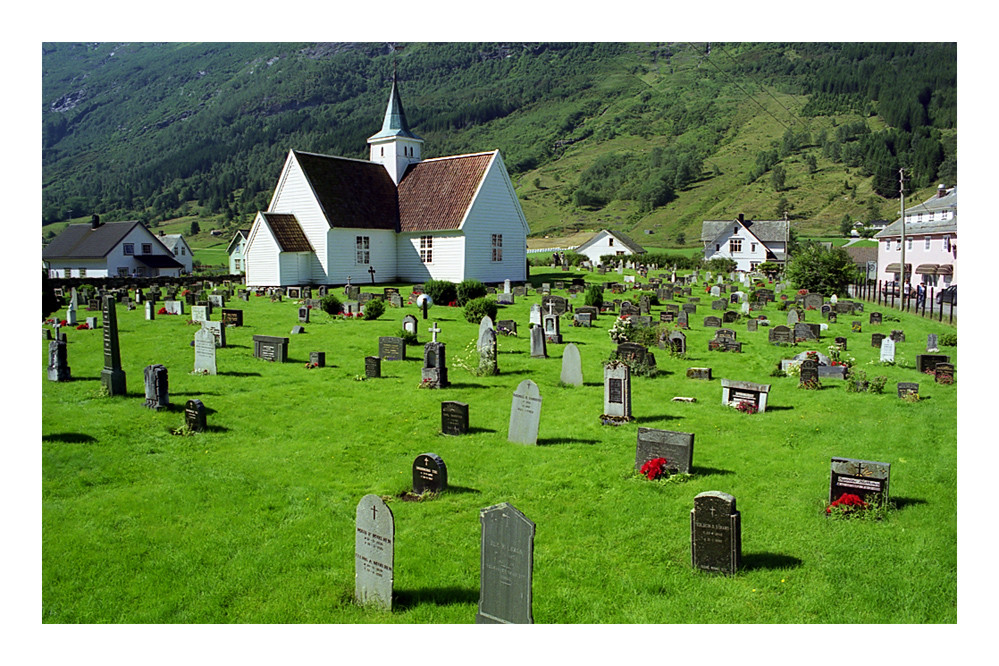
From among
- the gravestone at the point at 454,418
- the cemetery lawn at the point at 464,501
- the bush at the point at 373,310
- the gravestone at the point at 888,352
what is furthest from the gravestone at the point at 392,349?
the gravestone at the point at 888,352

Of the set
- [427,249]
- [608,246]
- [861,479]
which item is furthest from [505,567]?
[608,246]

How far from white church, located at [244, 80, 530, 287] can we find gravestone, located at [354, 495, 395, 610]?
33.5 meters

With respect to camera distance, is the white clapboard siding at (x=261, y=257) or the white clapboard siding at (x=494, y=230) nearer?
the white clapboard siding at (x=261, y=257)

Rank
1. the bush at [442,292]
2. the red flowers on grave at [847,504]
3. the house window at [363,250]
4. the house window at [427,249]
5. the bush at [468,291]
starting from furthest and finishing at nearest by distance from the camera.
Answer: the house window at [427,249] < the house window at [363,250] < the bush at [468,291] < the bush at [442,292] < the red flowers on grave at [847,504]

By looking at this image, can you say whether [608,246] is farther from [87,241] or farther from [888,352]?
→ [888,352]

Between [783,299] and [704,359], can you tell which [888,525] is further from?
[783,299]

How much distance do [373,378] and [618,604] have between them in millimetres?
10896

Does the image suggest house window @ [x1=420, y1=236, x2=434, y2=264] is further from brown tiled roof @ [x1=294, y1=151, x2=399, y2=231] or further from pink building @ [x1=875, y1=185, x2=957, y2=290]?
pink building @ [x1=875, y1=185, x2=957, y2=290]

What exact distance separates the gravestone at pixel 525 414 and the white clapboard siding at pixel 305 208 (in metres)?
29.6

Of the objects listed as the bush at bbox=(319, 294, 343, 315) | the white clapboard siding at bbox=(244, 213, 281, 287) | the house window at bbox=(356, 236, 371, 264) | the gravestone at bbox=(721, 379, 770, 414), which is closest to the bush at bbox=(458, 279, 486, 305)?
the bush at bbox=(319, 294, 343, 315)

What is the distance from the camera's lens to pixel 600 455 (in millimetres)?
11273

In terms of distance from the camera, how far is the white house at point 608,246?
3388 inches

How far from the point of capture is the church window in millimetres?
41997

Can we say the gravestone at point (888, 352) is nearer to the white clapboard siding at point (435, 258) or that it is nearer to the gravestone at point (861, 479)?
the gravestone at point (861, 479)
